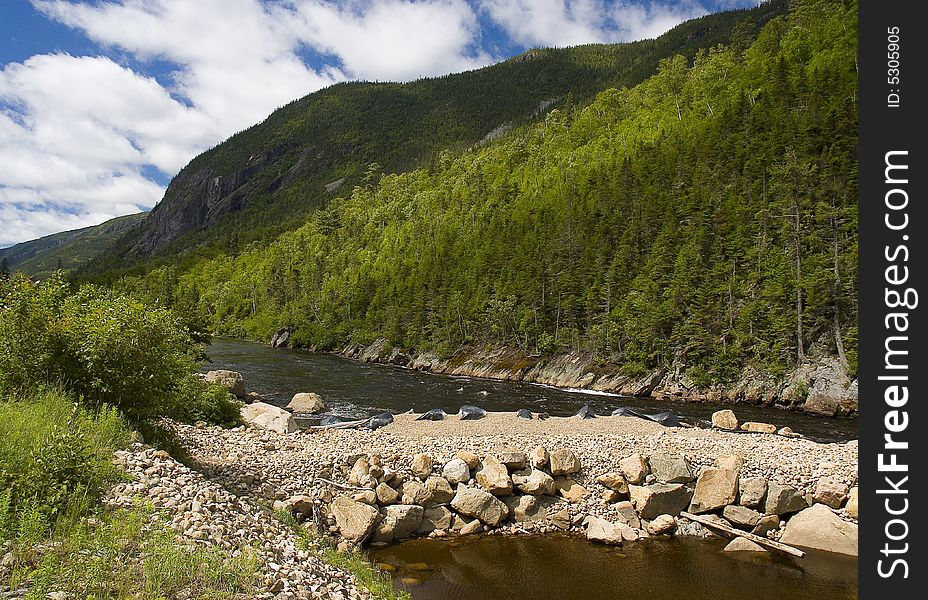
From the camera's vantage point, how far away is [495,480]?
49.5 ft

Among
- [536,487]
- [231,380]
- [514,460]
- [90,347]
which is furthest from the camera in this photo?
[231,380]

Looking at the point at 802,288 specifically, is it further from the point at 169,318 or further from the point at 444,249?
the point at 444,249

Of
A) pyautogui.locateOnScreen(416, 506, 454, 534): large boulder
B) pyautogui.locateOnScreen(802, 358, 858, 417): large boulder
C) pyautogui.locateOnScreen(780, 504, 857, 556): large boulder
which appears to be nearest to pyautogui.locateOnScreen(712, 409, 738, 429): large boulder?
pyautogui.locateOnScreen(802, 358, 858, 417): large boulder

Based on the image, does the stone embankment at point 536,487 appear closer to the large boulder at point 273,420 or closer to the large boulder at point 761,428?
the large boulder at point 273,420

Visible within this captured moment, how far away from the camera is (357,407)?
3372 centimetres

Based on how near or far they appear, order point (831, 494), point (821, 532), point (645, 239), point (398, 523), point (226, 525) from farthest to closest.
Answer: point (645, 239) < point (831, 494) < point (821, 532) < point (398, 523) < point (226, 525)

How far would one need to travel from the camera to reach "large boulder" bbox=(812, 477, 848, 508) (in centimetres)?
1498

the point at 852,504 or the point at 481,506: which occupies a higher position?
the point at 481,506

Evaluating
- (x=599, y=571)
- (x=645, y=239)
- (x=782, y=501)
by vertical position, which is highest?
(x=645, y=239)

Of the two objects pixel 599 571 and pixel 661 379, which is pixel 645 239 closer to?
pixel 661 379

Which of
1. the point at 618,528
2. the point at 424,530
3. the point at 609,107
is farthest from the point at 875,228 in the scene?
the point at 609,107

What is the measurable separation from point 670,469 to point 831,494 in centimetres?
468

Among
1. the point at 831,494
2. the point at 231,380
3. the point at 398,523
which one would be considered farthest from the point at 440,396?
the point at 831,494

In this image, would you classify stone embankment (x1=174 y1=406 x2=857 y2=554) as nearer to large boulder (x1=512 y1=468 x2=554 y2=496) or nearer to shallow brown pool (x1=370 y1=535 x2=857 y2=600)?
large boulder (x1=512 y1=468 x2=554 y2=496)
